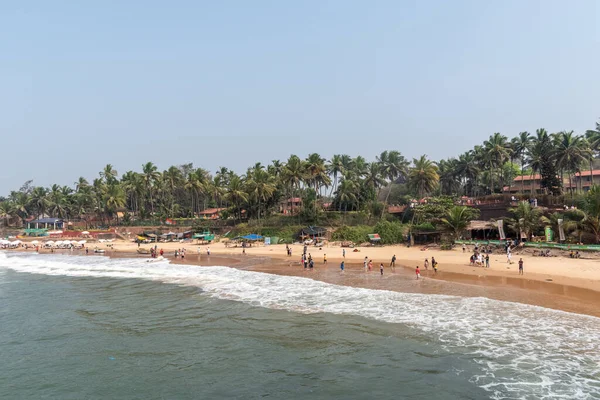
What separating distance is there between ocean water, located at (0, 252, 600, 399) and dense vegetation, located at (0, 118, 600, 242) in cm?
2409

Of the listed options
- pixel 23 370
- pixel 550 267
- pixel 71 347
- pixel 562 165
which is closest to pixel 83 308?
pixel 71 347

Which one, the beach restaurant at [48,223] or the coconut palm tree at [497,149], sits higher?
the coconut palm tree at [497,149]

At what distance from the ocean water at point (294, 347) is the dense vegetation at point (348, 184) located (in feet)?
79.0

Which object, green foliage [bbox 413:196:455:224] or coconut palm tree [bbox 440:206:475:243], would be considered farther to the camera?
green foliage [bbox 413:196:455:224]

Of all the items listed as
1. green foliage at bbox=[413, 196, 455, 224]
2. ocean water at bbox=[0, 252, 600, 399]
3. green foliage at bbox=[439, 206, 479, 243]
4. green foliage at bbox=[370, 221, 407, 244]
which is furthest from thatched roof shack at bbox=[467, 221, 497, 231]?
ocean water at bbox=[0, 252, 600, 399]

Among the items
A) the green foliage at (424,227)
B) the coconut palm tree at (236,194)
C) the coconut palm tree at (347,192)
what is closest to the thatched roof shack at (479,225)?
the green foliage at (424,227)

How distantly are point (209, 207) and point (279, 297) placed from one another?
86.0 m

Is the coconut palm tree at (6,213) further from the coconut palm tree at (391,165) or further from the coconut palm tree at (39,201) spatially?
the coconut palm tree at (391,165)

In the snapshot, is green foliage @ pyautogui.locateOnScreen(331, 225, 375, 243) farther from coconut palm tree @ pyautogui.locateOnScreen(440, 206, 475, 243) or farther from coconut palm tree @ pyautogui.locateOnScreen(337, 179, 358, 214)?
coconut palm tree @ pyautogui.locateOnScreen(337, 179, 358, 214)

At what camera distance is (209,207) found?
108875mm

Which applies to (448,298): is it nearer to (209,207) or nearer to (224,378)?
(224,378)

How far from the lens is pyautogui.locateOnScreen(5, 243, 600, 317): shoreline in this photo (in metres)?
22.9

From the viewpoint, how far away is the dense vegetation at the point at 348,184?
5782 cm

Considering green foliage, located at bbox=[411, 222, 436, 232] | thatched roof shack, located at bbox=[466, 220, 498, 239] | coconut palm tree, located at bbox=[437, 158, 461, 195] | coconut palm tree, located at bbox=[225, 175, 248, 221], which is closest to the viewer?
thatched roof shack, located at bbox=[466, 220, 498, 239]
